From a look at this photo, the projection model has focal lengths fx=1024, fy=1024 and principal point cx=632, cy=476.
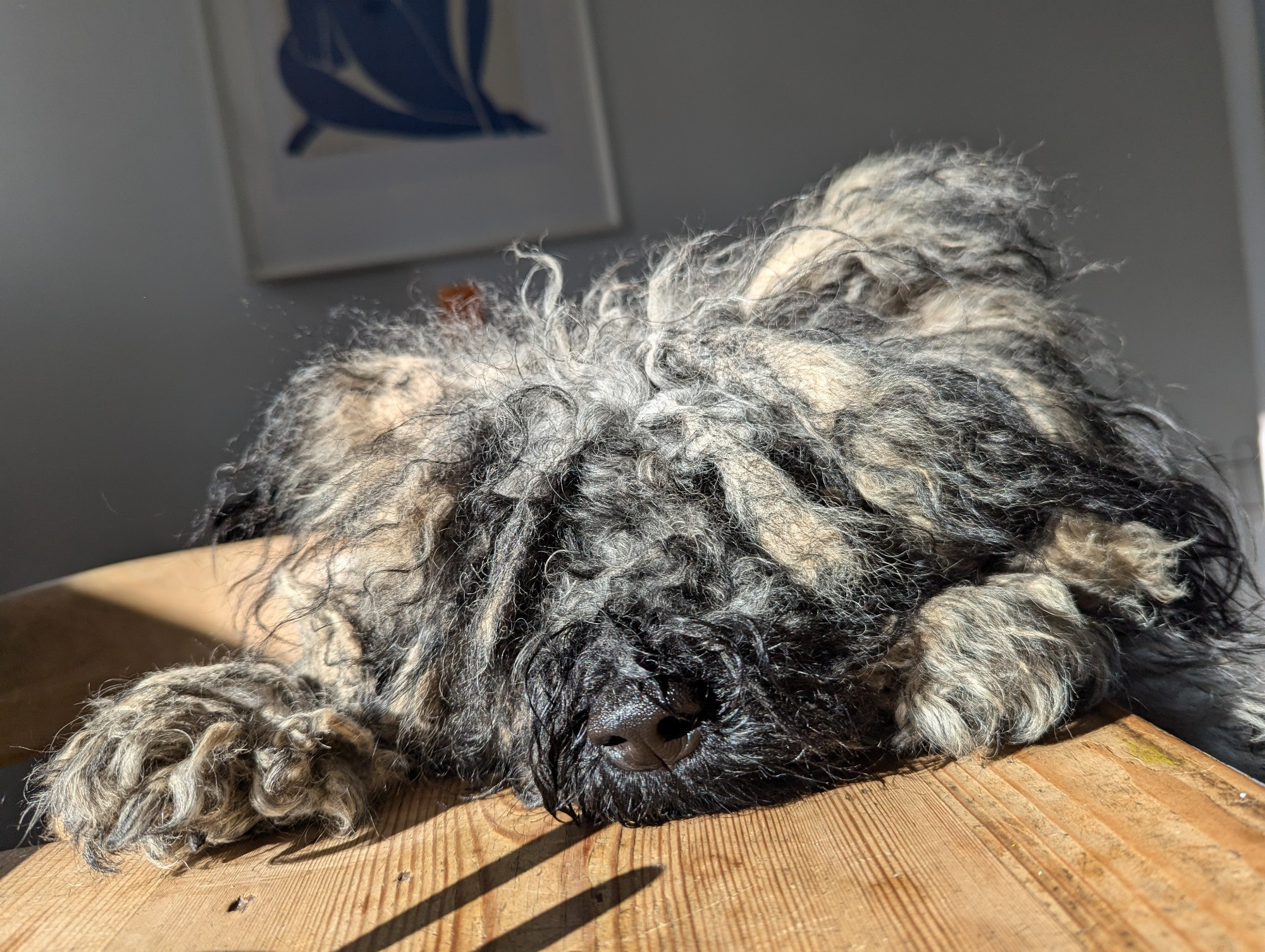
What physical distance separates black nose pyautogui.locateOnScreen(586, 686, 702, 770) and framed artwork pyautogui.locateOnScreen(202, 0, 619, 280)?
9.33 ft

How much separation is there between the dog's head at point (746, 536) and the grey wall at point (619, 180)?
1740mm

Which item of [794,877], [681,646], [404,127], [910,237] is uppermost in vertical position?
[404,127]

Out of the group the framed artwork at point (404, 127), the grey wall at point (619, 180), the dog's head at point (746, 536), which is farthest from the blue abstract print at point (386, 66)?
the dog's head at point (746, 536)

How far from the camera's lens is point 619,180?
364cm

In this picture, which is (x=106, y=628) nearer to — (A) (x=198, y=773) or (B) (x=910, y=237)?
(A) (x=198, y=773)

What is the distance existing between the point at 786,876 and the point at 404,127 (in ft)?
10.4

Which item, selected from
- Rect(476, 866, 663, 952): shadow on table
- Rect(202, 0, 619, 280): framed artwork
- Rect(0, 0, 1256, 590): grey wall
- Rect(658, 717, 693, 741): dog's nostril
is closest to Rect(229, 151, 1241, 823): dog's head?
Rect(658, 717, 693, 741): dog's nostril

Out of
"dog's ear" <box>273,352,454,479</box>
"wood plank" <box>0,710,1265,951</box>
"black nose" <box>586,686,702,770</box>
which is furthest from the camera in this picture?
"dog's ear" <box>273,352,454,479</box>

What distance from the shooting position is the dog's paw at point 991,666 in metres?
0.99

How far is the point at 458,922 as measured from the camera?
0.79 m

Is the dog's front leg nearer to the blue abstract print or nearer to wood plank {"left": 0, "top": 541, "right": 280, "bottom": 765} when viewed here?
wood plank {"left": 0, "top": 541, "right": 280, "bottom": 765}

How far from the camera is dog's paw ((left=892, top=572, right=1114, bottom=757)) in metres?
0.99

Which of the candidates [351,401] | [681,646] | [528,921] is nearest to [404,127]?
[351,401]

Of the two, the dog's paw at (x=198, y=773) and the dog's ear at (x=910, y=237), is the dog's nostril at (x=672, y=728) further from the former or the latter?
the dog's ear at (x=910, y=237)
